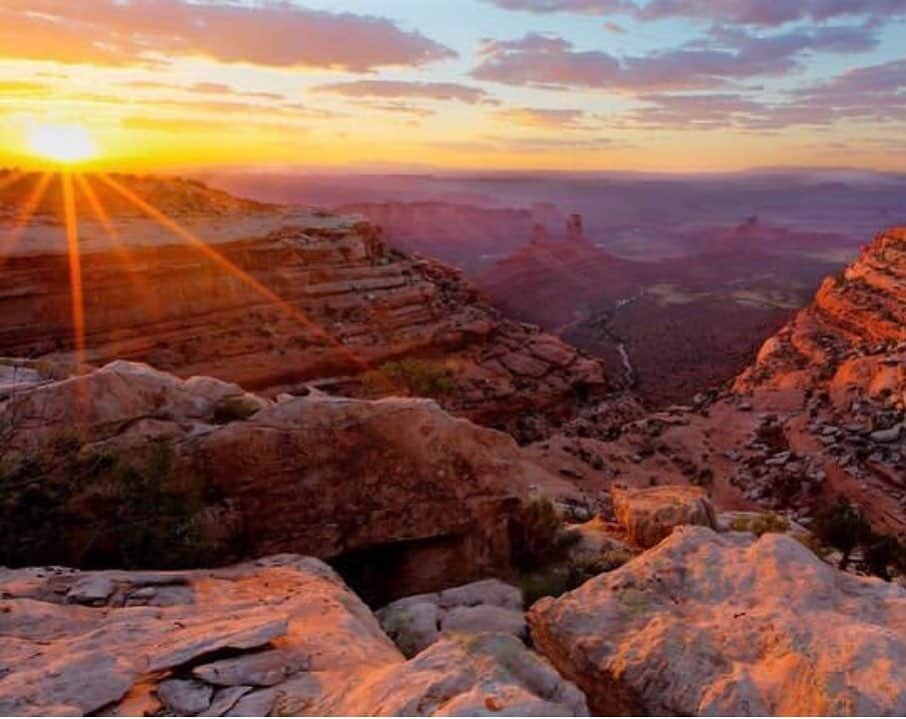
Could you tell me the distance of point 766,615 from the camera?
6.61 m

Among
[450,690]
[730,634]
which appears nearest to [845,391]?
[730,634]

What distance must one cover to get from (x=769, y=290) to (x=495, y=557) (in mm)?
89387

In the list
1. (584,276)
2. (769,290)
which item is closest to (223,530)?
(769,290)

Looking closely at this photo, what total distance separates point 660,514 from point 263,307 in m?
24.4

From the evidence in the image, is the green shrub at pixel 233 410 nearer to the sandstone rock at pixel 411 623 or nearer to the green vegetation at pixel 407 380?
the sandstone rock at pixel 411 623

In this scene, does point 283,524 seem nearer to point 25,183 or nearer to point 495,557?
point 495,557

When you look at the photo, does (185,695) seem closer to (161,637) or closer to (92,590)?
(161,637)

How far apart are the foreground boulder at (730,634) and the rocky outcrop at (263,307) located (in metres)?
24.0

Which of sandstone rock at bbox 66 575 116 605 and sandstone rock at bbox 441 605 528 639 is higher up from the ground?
sandstone rock at bbox 66 575 116 605

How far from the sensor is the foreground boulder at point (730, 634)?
18.2 ft

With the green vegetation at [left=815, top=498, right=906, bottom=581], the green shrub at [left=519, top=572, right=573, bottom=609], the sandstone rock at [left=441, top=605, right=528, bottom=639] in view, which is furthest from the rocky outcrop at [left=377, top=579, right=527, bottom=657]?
the green vegetation at [left=815, top=498, right=906, bottom=581]

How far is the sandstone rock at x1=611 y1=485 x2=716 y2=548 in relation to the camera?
12.1 meters

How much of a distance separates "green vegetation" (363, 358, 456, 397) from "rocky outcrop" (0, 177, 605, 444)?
0.22 meters

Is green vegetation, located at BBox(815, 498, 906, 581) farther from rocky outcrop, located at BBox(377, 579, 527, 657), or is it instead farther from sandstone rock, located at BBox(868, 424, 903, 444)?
sandstone rock, located at BBox(868, 424, 903, 444)
